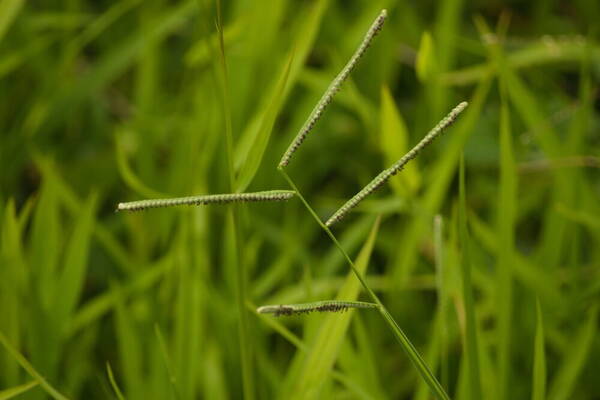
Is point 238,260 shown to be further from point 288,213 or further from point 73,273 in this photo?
A: point 288,213

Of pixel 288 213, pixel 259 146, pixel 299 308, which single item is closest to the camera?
pixel 299 308

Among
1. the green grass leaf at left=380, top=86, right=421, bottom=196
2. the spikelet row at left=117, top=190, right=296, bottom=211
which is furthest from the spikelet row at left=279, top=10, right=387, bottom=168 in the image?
the green grass leaf at left=380, top=86, right=421, bottom=196

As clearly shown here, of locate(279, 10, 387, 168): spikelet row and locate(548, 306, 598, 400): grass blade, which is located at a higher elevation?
locate(279, 10, 387, 168): spikelet row

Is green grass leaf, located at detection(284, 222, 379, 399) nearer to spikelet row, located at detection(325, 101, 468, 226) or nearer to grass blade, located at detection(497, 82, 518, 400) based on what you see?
grass blade, located at detection(497, 82, 518, 400)

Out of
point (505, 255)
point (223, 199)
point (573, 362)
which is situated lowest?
point (573, 362)

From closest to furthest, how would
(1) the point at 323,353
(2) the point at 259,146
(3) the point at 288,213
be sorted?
(2) the point at 259,146 < (1) the point at 323,353 < (3) the point at 288,213

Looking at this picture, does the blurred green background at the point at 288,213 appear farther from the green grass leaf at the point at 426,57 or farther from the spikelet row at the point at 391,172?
the spikelet row at the point at 391,172

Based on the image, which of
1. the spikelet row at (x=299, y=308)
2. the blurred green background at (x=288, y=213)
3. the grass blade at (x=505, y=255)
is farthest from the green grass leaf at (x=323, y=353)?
the spikelet row at (x=299, y=308)

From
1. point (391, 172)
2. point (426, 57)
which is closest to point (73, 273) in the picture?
point (426, 57)
